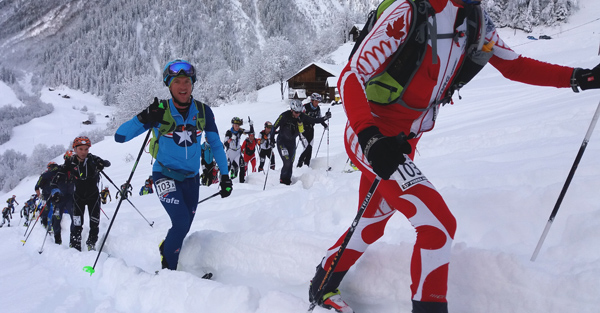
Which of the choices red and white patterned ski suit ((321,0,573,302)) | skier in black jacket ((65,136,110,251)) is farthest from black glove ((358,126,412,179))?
skier in black jacket ((65,136,110,251))

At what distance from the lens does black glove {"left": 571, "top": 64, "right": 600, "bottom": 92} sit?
2162mm

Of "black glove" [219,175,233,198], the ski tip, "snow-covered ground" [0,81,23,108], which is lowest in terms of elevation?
"snow-covered ground" [0,81,23,108]

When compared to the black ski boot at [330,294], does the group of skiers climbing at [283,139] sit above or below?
below

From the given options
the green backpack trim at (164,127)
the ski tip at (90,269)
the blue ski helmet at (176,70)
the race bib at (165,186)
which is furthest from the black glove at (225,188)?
the ski tip at (90,269)

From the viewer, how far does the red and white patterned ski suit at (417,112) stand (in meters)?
1.83

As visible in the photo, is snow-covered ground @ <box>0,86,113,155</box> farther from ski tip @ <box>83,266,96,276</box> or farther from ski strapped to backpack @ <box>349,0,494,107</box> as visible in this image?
ski strapped to backpack @ <box>349,0,494,107</box>

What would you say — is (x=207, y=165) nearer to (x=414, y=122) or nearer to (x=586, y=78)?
(x=414, y=122)

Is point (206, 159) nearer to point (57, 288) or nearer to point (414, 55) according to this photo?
point (57, 288)

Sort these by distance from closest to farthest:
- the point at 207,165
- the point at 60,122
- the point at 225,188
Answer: the point at 225,188 < the point at 207,165 < the point at 60,122

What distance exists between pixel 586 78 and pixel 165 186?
3.87 meters

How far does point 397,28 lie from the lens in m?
1.85

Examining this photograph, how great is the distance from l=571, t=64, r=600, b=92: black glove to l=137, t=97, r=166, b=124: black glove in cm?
365

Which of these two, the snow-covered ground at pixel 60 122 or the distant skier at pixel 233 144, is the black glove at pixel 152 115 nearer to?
the distant skier at pixel 233 144

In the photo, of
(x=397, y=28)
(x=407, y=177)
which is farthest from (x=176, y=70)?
(x=407, y=177)
